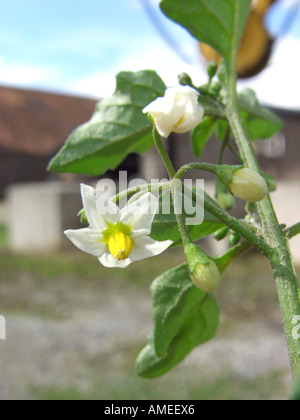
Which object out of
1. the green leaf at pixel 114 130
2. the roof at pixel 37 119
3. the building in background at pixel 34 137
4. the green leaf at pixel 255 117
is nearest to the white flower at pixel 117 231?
the green leaf at pixel 114 130

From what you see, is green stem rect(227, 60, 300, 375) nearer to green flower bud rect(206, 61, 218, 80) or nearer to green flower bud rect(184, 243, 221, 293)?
green flower bud rect(184, 243, 221, 293)

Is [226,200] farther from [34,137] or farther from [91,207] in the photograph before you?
[34,137]

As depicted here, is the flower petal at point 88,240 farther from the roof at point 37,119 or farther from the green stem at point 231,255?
the roof at point 37,119

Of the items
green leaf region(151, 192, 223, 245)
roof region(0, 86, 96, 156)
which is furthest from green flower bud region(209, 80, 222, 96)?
roof region(0, 86, 96, 156)

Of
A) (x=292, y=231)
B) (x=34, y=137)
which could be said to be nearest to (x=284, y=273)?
(x=292, y=231)

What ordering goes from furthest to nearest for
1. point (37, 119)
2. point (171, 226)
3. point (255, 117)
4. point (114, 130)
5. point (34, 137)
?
point (37, 119) → point (34, 137) → point (255, 117) → point (114, 130) → point (171, 226)

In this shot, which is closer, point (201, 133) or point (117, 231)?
point (117, 231)

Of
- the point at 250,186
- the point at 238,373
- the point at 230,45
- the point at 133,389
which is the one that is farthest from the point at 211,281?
the point at 238,373
